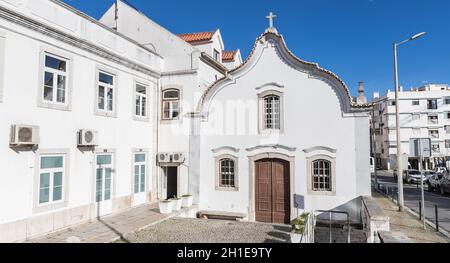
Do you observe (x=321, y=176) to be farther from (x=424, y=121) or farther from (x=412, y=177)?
(x=424, y=121)

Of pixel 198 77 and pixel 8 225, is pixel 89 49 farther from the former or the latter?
pixel 8 225

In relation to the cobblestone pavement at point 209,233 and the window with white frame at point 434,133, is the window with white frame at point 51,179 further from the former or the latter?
the window with white frame at point 434,133

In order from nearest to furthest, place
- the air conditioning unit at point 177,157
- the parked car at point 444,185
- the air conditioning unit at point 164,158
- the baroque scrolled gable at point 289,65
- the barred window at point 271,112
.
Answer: the baroque scrolled gable at point 289,65 → the barred window at point 271,112 → the air conditioning unit at point 177,157 → the air conditioning unit at point 164,158 → the parked car at point 444,185

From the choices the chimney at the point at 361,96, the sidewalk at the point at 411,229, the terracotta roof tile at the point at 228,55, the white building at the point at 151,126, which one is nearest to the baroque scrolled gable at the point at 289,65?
the white building at the point at 151,126

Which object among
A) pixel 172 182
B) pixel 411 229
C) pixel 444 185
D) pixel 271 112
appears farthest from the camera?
pixel 444 185

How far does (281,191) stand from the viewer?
1312 centimetres

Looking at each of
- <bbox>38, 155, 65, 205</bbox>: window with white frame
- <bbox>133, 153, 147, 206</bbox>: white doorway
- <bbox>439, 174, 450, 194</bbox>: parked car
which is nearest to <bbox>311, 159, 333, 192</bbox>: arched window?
<bbox>133, 153, 147, 206</bbox>: white doorway

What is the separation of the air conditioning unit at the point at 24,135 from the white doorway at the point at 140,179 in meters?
5.09

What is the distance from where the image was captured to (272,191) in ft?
43.2

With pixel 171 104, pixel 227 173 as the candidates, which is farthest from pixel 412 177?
pixel 171 104

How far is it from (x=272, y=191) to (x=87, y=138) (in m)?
8.09

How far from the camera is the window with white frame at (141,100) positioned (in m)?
14.0

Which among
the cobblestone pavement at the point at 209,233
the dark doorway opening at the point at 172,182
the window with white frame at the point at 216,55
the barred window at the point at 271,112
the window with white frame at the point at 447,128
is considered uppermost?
the window with white frame at the point at 216,55

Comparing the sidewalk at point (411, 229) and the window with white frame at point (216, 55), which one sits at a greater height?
the window with white frame at point (216, 55)
